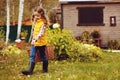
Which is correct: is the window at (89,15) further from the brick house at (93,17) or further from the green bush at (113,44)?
the green bush at (113,44)

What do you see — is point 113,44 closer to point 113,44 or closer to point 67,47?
point 113,44

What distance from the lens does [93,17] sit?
97.0ft

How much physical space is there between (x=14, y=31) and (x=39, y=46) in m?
35.1

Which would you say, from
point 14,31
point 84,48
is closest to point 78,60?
point 84,48

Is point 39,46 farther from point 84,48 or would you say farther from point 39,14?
point 84,48

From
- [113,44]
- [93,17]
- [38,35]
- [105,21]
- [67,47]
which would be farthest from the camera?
[93,17]

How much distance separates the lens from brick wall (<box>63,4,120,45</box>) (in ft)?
95.8

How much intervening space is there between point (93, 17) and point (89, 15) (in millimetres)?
310

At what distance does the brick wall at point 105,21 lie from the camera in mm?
29203

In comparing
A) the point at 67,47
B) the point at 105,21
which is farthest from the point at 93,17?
the point at 67,47

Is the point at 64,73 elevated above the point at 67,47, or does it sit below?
below

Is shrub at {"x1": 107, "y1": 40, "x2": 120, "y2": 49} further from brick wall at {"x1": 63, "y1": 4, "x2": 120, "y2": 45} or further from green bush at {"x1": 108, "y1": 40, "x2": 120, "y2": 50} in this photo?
brick wall at {"x1": 63, "y1": 4, "x2": 120, "y2": 45}

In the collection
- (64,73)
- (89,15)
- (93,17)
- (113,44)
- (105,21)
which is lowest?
(113,44)

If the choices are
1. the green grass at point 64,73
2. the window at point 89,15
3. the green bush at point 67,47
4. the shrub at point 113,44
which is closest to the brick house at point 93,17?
the window at point 89,15
